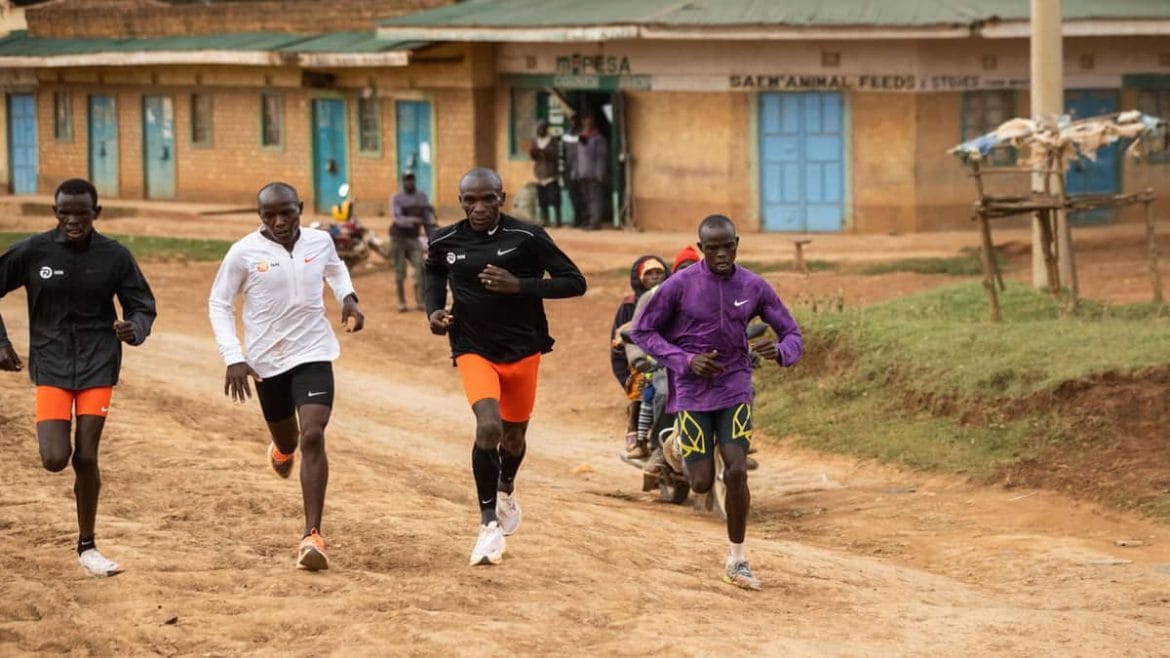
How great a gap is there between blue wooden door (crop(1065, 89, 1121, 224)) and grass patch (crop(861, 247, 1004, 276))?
162 inches

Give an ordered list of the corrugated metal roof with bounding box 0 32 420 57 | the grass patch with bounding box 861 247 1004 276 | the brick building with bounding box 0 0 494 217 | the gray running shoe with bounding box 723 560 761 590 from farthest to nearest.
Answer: the corrugated metal roof with bounding box 0 32 420 57
the brick building with bounding box 0 0 494 217
the grass patch with bounding box 861 247 1004 276
the gray running shoe with bounding box 723 560 761 590

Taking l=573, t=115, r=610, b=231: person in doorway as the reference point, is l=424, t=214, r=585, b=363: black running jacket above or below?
below

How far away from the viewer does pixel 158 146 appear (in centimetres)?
4000

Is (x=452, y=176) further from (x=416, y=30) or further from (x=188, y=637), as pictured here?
(x=188, y=637)

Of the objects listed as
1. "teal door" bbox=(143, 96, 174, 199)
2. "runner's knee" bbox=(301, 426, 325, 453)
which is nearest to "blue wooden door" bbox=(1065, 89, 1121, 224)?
"teal door" bbox=(143, 96, 174, 199)

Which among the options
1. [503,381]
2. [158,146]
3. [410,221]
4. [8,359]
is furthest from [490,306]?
[158,146]

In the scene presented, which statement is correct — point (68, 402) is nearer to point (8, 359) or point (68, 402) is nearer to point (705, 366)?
point (8, 359)

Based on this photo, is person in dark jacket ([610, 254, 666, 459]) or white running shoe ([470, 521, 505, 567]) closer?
white running shoe ([470, 521, 505, 567])

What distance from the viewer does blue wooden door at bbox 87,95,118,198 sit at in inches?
1614

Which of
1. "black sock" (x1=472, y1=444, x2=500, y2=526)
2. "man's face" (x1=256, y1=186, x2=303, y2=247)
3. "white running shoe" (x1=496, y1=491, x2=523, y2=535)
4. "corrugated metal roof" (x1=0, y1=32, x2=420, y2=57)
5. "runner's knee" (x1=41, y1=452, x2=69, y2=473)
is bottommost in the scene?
"white running shoe" (x1=496, y1=491, x2=523, y2=535)

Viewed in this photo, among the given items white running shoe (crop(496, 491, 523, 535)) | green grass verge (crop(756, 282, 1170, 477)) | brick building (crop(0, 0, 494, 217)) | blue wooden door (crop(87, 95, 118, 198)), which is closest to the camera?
white running shoe (crop(496, 491, 523, 535))

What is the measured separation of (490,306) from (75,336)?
6.43 ft

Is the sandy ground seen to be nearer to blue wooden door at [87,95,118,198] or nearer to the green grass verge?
the green grass verge

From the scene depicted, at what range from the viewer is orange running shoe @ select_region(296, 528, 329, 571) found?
30.5 ft
